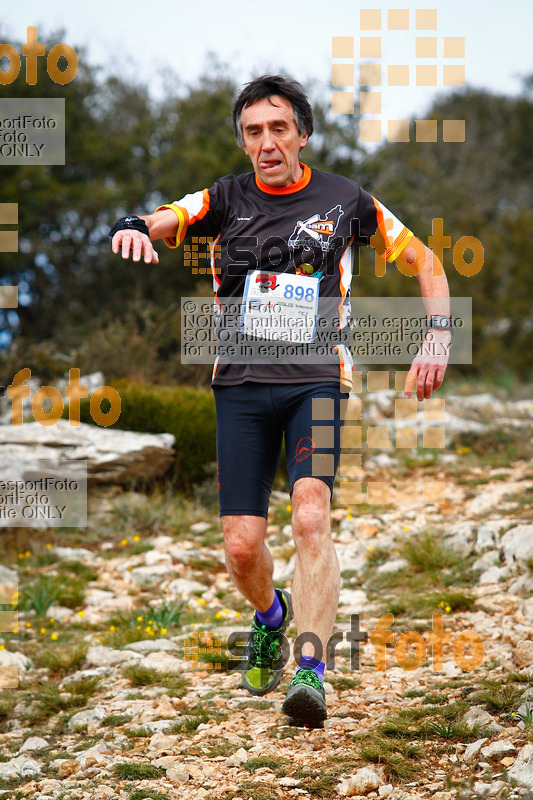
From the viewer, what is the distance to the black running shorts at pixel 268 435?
9.29 feet

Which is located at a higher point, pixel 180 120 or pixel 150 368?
pixel 180 120

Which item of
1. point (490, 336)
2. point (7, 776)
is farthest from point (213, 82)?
point (7, 776)

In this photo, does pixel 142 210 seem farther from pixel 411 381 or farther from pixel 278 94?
pixel 411 381

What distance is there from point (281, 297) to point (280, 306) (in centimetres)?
4

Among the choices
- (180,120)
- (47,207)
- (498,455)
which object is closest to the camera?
(498,455)

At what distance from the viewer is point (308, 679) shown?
2.54m

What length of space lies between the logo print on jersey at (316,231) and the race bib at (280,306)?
5.0 inches

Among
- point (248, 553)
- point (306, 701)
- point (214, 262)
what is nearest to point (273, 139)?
point (214, 262)

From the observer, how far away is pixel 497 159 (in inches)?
965

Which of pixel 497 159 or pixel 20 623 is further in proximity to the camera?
pixel 497 159

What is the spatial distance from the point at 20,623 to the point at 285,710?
2.84 m

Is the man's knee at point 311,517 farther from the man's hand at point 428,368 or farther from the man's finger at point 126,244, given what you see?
the man's finger at point 126,244

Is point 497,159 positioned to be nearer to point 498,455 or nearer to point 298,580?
point 498,455

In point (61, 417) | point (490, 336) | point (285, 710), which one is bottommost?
point (285, 710)
